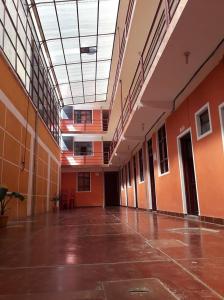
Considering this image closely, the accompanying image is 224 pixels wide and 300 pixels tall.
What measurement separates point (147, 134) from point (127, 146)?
103 inches

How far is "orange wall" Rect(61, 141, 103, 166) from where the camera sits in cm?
2095

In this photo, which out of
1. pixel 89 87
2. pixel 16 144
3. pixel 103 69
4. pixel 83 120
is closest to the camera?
pixel 16 144

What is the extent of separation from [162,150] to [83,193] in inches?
524

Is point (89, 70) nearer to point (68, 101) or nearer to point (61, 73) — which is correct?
point (61, 73)

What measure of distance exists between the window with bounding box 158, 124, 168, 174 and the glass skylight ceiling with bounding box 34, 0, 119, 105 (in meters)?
5.54

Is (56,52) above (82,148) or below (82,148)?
above

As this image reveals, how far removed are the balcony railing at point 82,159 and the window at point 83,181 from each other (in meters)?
1.33

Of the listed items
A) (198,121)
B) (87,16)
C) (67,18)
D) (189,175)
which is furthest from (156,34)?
(67,18)

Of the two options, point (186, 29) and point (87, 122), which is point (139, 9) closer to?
point (186, 29)

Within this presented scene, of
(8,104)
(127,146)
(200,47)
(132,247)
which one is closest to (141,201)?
(127,146)

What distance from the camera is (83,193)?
21.7 m

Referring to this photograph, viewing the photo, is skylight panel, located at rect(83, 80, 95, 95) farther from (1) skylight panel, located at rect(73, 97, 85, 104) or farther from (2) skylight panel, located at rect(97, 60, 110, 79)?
(1) skylight panel, located at rect(73, 97, 85, 104)

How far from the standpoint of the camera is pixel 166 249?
2.92 m

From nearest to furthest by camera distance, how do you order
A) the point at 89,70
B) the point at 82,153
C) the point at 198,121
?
the point at 198,121, the point at 89,70, the point at 82,153
